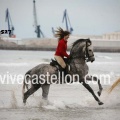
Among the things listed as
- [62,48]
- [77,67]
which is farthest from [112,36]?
[62,48]

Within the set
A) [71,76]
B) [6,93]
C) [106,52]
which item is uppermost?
[71,76]

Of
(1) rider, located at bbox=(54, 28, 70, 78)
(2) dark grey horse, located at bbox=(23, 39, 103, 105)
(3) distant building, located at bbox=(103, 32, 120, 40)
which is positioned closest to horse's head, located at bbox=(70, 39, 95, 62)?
(2) dark grey horse, located at bbox=(23, 39, 103, 105)

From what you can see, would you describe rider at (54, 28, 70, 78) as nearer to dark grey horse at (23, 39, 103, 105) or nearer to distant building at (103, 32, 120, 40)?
dark grey horse at (23, 39, 103, 105)

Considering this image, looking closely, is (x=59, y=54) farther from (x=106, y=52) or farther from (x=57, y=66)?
(x=106, y=52)

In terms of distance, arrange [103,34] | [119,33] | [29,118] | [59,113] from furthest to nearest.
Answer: [103,34], [119,33], [59,113], [29,118]

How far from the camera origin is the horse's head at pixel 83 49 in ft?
30.2

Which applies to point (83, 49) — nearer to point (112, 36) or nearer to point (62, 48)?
point (62, 48)

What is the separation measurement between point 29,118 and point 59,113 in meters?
0.84

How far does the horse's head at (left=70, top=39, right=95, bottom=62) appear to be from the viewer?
9.20m

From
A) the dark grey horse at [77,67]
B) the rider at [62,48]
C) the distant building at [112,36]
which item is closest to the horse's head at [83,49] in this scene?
the dark grey horse at [77,67]

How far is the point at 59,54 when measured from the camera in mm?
9219

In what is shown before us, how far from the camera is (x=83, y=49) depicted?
9273 mm

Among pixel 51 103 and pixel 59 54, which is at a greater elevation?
pixel 59 54

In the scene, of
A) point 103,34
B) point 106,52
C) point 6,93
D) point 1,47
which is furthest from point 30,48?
point 6,93
